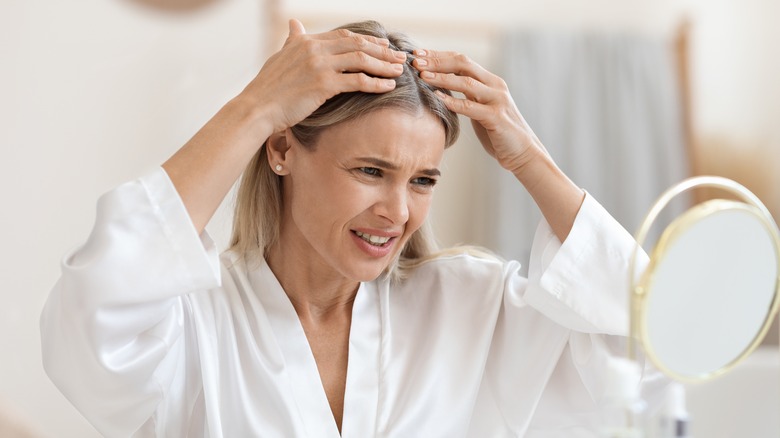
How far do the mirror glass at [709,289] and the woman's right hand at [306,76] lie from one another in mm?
501

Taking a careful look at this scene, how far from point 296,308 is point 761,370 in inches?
46.6

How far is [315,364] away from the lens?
1403 millimetres

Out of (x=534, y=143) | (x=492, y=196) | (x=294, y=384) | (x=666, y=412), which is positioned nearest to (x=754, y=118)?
(x=492, y=196)

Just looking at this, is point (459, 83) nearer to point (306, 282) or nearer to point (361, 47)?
point (361, 47)

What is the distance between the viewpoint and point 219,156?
119 cm

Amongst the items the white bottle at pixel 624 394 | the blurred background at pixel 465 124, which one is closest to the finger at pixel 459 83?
the white bottle at pixel 624 394

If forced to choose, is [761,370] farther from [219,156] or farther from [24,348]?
[24,348]

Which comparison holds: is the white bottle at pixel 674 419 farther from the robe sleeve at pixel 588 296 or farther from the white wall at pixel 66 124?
the white wall at pixel 66 124

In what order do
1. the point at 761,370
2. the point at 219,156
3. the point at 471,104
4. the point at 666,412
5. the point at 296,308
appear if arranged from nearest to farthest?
1. the point at 666,412
2. the point at 219,156
3. the point at 471,104
4. the point at 296,308
5. the point at 761,370

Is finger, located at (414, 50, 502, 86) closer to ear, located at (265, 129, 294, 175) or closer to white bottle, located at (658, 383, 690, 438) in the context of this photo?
ear, located at (265, 129, 294, 175)

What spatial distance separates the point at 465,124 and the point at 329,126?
5.83 ft

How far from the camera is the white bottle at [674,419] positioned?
84cm

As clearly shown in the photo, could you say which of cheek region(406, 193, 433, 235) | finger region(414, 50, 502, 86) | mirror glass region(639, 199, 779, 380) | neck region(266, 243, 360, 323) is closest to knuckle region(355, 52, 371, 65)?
finger region(414, 50, 502, 86)

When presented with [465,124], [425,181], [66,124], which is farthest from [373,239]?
[66,124]
